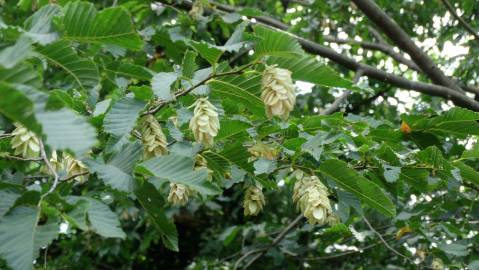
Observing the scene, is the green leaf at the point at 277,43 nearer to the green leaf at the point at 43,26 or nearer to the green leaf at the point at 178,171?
the green leaf at the point at 178,171

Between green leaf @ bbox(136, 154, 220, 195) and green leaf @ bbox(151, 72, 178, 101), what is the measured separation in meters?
0.14

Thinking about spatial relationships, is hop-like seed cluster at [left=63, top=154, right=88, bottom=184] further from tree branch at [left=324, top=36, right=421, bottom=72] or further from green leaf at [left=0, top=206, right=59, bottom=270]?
tree branch at [left=324, top=36, right=421, bottom=72]

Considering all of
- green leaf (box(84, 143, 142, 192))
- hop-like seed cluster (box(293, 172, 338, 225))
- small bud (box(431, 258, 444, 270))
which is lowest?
small bud (box(431, 258, 444, 270))

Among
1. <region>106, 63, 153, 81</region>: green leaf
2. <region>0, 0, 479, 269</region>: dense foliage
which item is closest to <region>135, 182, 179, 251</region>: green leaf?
<region>0, 0, 479, 269</region>: dense foliage

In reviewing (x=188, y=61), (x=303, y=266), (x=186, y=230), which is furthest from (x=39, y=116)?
(x=186, y=230)

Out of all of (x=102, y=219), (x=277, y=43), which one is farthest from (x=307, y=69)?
(x=102, y=219)

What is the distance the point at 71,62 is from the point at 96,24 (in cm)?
11

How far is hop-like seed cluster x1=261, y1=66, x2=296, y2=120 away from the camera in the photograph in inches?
49.2

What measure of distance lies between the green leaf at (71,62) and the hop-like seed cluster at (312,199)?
0.56 metres

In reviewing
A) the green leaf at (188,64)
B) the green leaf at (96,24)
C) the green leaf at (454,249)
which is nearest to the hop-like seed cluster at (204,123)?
the green leaf at (188,64)

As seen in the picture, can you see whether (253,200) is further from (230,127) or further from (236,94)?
(236,94)

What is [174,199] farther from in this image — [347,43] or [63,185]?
[347,43]

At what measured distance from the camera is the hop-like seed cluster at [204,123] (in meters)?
1.31

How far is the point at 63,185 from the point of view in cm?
139
